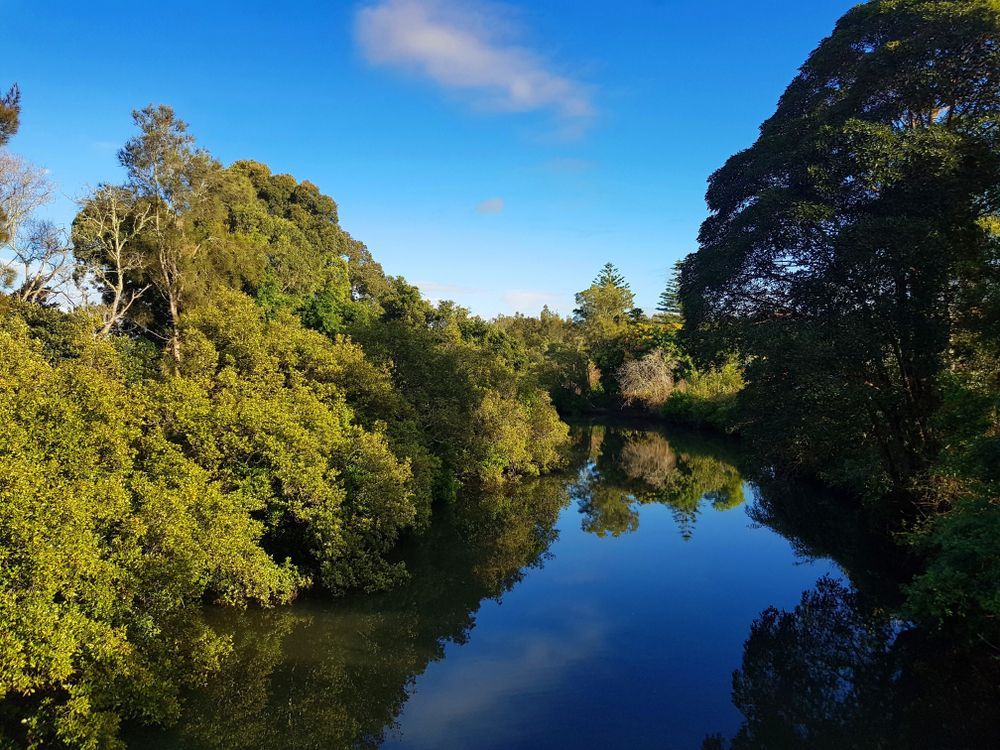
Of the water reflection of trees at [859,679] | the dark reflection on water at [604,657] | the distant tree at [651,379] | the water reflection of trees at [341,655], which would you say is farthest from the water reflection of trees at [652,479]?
the distant tree at [651,379]

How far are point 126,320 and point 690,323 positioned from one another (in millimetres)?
28253

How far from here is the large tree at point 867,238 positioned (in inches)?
496

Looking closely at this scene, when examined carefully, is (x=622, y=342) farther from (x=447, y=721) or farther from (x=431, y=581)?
(x=447, y=721)

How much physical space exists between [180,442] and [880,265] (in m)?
16.8

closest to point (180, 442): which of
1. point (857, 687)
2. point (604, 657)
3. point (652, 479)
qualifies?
point (604, 657)

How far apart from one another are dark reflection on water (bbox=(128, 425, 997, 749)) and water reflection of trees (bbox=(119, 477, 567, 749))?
45 mm

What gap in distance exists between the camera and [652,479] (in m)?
29.9

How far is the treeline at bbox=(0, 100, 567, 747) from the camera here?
809 cm

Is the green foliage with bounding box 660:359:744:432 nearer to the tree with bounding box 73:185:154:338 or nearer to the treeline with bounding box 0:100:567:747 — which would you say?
the treeline with bounding box 0:100:567:747

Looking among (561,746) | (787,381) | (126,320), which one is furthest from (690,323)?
(126,320)

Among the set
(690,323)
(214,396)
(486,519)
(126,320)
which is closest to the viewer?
(214,396)

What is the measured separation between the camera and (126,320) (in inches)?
1178

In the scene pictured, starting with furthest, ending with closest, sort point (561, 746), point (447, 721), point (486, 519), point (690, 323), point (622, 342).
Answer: point (622, 342) < point (486, 519) < point (690, 323) < point (447, 721) < point (561, 746)

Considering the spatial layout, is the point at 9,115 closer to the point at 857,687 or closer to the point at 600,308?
the point at 857,687
